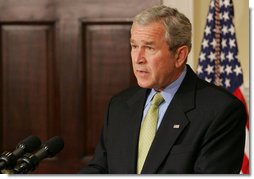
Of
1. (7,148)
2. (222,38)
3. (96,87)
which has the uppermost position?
(222,38)

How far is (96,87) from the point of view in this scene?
292 cm

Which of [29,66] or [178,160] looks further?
[29,66]

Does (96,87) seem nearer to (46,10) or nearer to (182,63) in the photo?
(46,10)

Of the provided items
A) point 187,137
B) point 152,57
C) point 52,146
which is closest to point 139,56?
point 152,57

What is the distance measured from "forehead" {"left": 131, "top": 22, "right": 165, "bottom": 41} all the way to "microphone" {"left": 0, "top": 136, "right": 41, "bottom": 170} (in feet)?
1.48

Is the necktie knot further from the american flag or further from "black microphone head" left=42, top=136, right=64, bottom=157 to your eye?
the american flag

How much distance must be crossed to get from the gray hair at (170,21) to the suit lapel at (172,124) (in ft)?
0.36

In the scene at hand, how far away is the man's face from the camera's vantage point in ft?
4.98

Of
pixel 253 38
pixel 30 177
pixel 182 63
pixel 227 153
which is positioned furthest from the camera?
pixel 182 63

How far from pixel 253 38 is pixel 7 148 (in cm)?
212

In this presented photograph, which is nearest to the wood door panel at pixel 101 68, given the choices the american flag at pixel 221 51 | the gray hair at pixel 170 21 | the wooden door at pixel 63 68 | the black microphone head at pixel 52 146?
the wooden door at pixel 63 68

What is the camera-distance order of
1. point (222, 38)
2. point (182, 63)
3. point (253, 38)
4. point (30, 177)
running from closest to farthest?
point (30, 177)
point (253, 38)
point (182, 63)
point (222, 38)

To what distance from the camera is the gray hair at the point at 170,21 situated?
4.97ft

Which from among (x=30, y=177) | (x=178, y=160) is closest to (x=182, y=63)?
(x=178, y=160)
